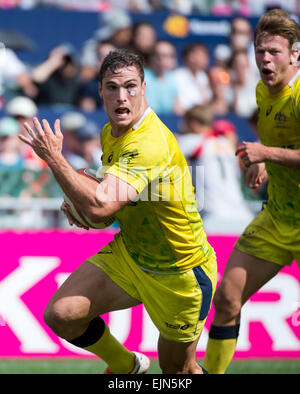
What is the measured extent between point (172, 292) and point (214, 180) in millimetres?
3163

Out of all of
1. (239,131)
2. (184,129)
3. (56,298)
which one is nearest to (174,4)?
(239,131)

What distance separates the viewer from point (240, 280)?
Answer: 5109mm

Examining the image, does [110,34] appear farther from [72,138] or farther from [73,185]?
[73,185]

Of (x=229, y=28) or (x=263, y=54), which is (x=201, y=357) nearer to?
(x=263, y=54)

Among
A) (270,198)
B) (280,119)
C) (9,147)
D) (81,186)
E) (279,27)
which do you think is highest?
(279,27)

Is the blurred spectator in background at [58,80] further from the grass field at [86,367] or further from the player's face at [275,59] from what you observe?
the player's face at [275,59]

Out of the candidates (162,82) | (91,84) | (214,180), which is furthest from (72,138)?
(162,82)

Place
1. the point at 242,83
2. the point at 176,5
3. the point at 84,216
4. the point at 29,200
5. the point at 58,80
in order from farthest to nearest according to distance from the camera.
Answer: the point at 176,5
the point at 242,83
the point at 58,80
the point at 29,200
the point at 84,216

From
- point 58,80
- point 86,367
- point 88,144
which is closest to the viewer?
point 86,367

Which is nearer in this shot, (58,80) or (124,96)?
(124,96)

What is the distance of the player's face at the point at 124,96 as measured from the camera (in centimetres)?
429

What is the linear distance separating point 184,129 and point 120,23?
2.88m

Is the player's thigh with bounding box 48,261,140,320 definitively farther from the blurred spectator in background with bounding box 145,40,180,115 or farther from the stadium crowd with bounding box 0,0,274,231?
the blurred spectator in background with bounding box 145,40,180,115

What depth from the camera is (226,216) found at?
7.48 m
